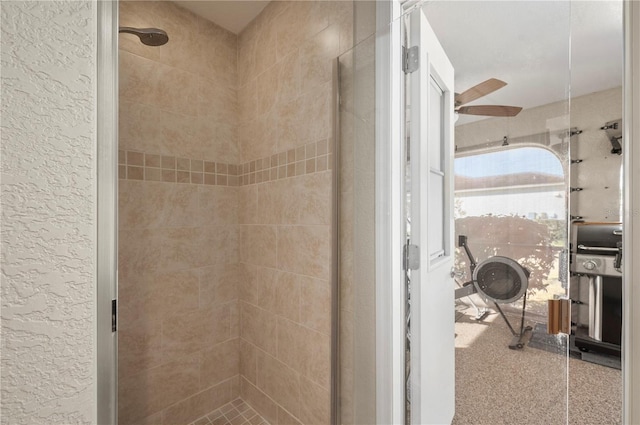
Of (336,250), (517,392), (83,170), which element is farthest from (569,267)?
(83,170)

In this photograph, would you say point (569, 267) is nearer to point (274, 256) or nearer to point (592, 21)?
point (592, 21)

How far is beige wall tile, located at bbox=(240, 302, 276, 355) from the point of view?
151cm

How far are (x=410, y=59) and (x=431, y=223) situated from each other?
0.57 metres

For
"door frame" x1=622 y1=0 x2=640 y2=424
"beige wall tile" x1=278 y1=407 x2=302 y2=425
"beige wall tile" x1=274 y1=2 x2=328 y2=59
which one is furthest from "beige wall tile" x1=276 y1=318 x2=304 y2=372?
"beige wall tile" x1=274 y1=2 x2=328 y2=59

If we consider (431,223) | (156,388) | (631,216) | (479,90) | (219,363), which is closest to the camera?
(631,216)

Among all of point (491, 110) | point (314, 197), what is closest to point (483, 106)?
point (491, 110)

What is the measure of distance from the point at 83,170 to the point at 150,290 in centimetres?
113

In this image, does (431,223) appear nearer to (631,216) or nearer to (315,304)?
(631,216)

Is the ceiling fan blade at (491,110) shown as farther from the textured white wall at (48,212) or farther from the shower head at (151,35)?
the shower head at (151,35)

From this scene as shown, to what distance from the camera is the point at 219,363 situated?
65.6 inches

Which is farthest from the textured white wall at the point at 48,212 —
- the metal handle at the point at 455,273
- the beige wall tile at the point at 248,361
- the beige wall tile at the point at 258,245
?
the beige wall tile at the point at 248,361

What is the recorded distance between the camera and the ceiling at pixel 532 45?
69 cm

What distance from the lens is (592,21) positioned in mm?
696

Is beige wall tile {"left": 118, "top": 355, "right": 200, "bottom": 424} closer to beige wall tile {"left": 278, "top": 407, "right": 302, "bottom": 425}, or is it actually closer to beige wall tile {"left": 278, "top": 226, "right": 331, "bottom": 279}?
beige wall tile {"left": 278, "top": 407, "right": 302, "bottom": 425}
